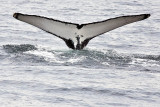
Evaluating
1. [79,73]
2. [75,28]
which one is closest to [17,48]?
[75,28]

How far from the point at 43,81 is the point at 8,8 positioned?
53.1ft

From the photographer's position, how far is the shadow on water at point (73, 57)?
12.8 metres

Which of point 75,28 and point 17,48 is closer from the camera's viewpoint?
point 75,28

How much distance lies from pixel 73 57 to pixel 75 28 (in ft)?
2.04

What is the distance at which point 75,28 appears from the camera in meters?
13.2

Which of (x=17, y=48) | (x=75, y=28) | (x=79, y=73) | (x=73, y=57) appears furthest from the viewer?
(x=17, y=48)

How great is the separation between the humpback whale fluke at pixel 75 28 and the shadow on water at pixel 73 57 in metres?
0.28

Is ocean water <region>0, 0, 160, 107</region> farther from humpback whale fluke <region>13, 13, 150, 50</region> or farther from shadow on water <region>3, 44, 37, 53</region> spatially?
humpback whale fluke <region>13, 13, 150, 50</region>

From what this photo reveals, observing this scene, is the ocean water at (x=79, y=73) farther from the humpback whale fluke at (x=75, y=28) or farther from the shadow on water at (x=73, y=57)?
the humpback whale fluke at (x=75, y=28)

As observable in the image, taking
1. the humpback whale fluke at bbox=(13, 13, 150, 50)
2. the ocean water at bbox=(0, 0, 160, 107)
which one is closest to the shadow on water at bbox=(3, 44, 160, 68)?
the ocean water at bbox=(0, 0, 160, 107)

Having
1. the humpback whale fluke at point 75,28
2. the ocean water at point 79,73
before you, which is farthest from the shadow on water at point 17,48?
the humpback whale fluke at point 75,28

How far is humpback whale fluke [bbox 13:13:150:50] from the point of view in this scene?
12.8 metres

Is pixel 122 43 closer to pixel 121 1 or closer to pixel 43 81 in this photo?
pixel 43 81

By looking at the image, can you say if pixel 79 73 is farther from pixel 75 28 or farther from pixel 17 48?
pixel 17 48
